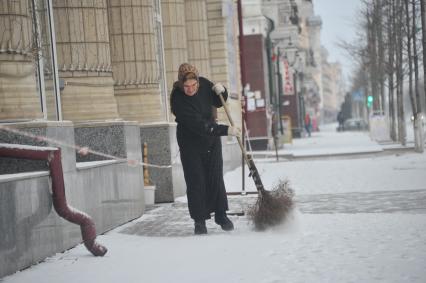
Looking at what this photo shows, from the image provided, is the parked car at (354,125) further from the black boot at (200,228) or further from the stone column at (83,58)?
the black boot at (200,228)

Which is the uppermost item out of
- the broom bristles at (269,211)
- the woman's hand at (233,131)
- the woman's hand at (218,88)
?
the woman's hand at (218,88)

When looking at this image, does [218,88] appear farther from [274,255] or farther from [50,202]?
[274,255]

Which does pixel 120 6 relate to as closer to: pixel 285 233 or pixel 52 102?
pixel 52 102

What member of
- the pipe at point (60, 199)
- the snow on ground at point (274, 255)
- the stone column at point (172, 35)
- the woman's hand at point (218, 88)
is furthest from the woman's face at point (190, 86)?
the stone column at point (172, 35)

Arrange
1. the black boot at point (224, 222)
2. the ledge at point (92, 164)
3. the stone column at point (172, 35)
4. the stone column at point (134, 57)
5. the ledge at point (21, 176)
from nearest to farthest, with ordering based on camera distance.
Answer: the ledge at point (21, 176)
the ledge at point (92, 164)
the black boot at point (224, 222)
the stone column at point (134, 57)
the stone column at point (172, 35)

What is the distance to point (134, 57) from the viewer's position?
14750mm

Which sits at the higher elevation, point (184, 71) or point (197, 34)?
point (197, 34)

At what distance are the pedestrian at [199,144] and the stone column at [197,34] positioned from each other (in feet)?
35.9

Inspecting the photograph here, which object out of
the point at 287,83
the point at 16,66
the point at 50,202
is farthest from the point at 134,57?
the point at 287,83

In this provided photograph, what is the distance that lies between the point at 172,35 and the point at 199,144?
826 cm

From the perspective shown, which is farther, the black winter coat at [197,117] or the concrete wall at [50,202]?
the black winter coat at [197,117]

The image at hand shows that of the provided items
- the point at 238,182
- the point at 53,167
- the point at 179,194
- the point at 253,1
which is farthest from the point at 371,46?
the point at 53,167

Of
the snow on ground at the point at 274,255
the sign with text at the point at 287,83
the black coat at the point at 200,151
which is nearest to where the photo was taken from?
the snow on ground at the point at 274,255

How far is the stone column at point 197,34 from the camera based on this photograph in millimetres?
20375
